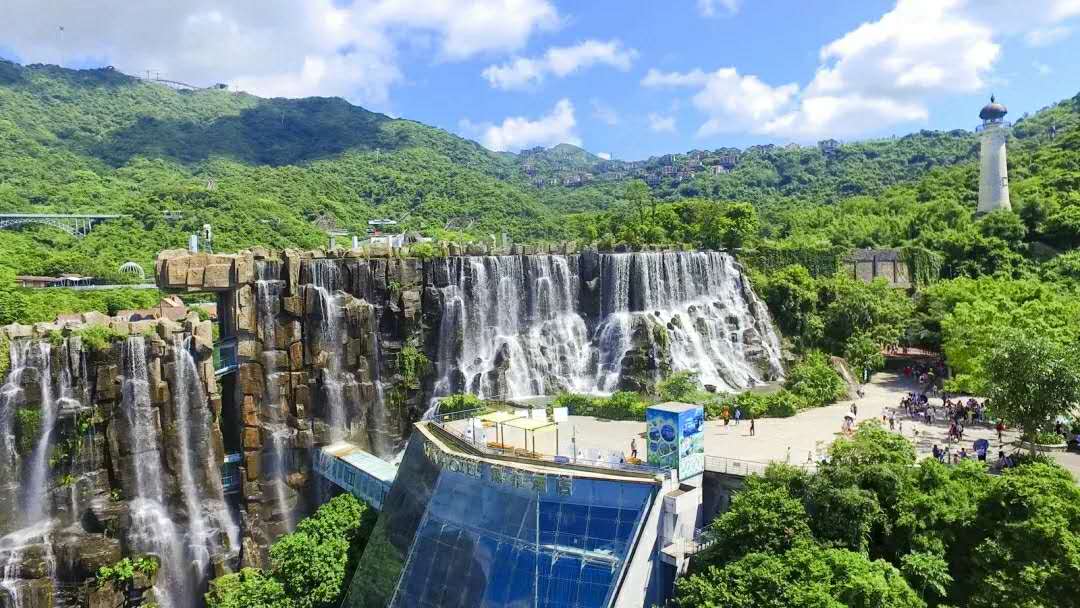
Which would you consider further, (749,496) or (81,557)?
(81,557)

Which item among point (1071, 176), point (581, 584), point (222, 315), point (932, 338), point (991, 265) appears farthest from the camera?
point (1071, 176)

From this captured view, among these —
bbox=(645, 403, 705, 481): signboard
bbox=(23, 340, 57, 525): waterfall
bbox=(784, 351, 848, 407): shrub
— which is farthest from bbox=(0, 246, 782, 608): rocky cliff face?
bbox=(645, 403, 705, 481): signboard

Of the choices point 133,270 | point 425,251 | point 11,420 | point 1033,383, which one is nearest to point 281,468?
point 11,420

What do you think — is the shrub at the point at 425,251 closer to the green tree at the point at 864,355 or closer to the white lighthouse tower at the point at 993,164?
the green tree at the point at 864,355

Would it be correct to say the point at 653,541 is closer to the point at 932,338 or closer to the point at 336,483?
the point at 336,483

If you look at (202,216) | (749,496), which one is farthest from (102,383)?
(202,216)
